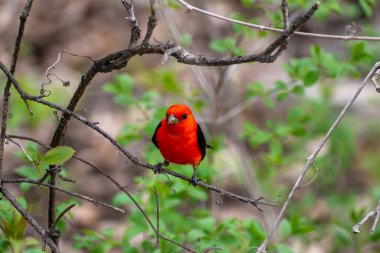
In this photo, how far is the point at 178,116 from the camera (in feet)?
12.2

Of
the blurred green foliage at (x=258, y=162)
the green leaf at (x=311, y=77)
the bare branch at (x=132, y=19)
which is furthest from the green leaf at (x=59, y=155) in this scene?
the green leaf at (x=311, y=77)

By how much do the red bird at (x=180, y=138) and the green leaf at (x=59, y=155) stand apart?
1331 mm

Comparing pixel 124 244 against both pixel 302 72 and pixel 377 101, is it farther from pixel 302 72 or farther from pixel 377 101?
pixel 377 101

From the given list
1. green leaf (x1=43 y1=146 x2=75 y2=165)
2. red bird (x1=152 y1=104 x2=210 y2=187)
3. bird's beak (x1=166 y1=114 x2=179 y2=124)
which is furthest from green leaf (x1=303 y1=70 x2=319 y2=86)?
green leaf (x1=43 y1=146 x2=75 y2=165)

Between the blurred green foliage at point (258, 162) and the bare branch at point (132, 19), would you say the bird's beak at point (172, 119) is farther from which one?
the bare branch at point (132, 19)

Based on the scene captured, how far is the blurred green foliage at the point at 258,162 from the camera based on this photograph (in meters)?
3.37

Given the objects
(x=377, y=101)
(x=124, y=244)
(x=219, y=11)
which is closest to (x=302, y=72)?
(x=124, y=244)

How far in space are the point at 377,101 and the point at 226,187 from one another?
1906mm

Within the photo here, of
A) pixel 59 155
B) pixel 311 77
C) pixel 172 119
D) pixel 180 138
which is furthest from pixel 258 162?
pixel 59 155

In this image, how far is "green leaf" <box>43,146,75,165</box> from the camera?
2.40 meters

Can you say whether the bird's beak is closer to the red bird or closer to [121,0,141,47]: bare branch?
the red bird

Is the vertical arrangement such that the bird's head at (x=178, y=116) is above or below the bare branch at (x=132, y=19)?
above

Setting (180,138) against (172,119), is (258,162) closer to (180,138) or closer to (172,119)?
(180,138)

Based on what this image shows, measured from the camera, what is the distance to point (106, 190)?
7.07m
